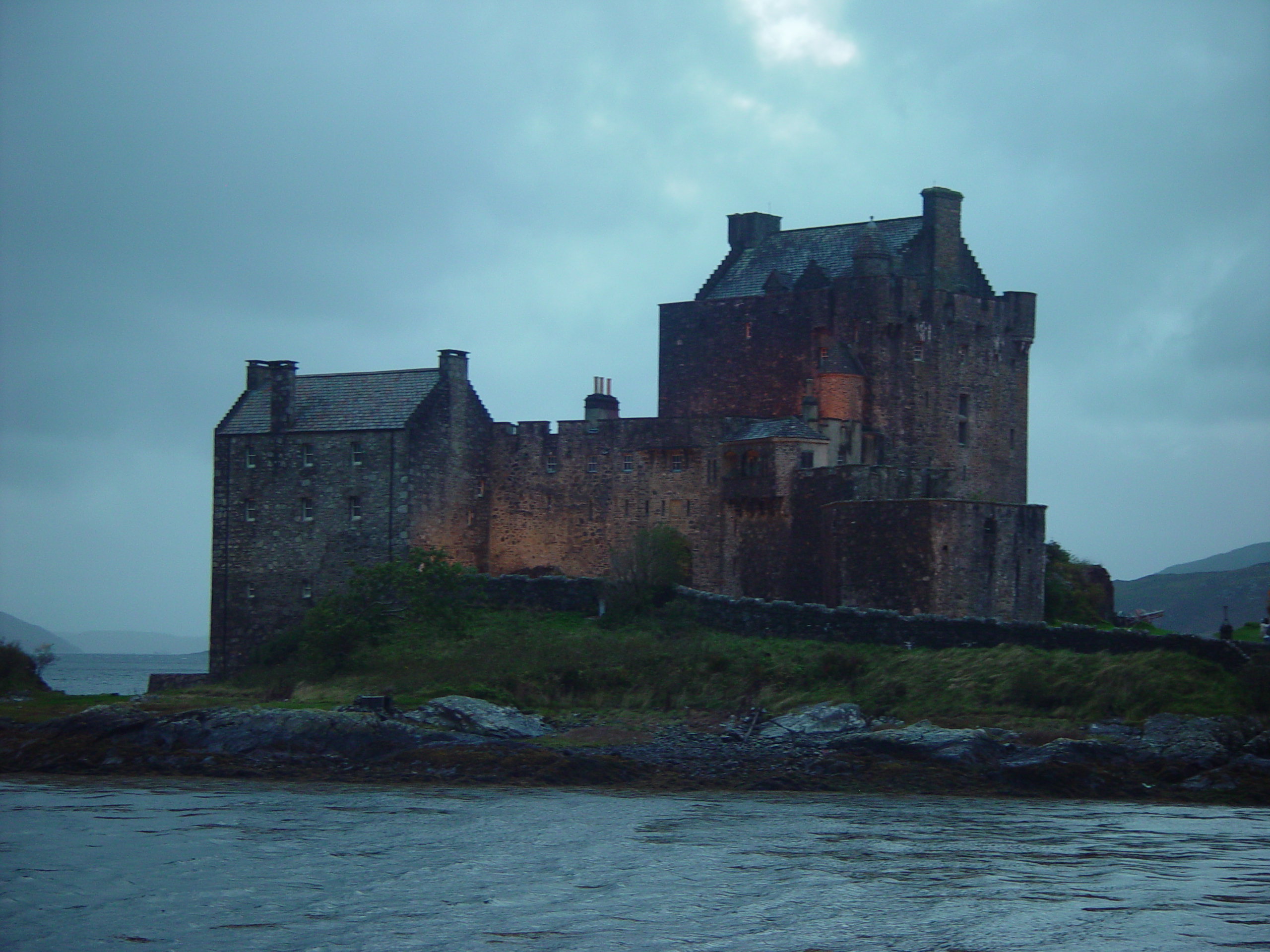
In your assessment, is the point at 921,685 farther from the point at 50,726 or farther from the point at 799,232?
the point at 799,232

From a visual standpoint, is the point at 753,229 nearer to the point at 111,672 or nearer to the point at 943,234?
the point at 943,234

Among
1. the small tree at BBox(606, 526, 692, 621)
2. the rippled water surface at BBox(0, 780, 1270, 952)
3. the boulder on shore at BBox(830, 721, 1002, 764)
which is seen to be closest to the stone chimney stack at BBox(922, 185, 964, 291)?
the small tree at BBox(606, 526, 692, 621)

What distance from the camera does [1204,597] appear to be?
262 feet

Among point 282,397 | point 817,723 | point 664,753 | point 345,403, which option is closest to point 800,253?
point 345,403

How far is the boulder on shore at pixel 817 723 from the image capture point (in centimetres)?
3138

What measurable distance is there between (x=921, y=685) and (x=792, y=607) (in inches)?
216

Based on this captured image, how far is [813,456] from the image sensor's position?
43031 mm

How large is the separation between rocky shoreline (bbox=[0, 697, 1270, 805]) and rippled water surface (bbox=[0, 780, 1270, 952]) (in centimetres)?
122

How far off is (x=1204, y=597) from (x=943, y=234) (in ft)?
130

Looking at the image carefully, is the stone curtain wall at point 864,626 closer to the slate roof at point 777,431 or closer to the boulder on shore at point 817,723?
the boulder on shore at point 817,723

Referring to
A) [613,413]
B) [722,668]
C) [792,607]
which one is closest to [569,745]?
[722,668]

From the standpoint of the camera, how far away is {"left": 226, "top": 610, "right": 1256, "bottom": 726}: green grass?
30562 millimetres

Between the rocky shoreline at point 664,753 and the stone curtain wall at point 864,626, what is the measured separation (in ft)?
10.9

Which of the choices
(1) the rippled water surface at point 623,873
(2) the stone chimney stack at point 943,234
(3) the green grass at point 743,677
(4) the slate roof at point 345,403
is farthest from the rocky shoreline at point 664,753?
(2) the stone chimney stack at point 943,234
